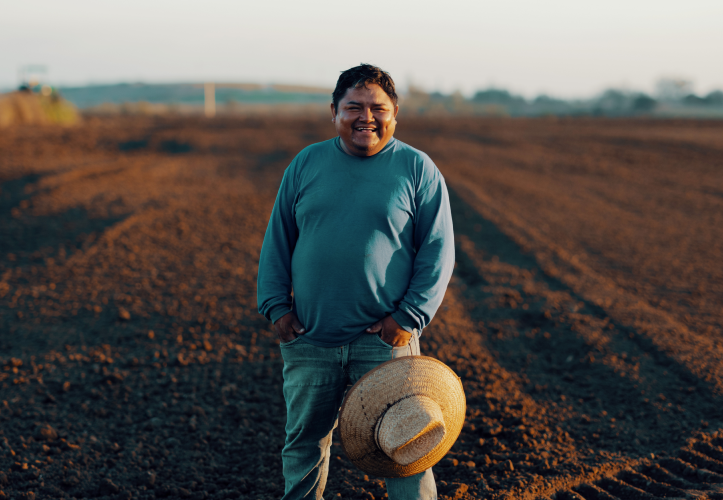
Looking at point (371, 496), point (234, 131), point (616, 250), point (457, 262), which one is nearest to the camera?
point (371, 496)

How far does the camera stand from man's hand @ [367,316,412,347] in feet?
7.86

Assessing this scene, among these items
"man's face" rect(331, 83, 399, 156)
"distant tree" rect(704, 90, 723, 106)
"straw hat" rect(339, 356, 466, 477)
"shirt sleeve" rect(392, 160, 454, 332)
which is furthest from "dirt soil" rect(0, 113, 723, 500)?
"distant tree" rect(704, 90, 723, 106)

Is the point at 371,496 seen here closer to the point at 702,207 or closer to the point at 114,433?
the point at 114,433

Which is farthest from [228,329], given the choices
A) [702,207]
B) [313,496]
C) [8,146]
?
[8,146]

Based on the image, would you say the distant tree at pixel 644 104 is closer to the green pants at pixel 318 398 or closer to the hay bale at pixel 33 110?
the hay bale at pixel 33 110

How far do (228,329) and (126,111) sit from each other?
3763cm

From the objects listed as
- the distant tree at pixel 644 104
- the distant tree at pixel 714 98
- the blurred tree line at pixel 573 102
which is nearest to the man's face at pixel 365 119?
the blurred tree line at pixel 573 102

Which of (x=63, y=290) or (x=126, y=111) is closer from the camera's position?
(x=63, y=290)

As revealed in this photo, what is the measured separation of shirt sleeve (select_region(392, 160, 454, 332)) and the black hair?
16.3 inches

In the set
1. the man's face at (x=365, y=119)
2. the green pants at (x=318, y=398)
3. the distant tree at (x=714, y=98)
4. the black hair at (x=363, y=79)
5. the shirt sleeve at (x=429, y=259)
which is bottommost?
the green pants at (x=318, y=398)

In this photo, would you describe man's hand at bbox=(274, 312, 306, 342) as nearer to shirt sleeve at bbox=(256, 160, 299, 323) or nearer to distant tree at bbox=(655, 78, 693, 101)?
shirt sleeve at bbox=(256, 160, 299, 323)

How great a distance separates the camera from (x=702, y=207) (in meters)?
11.9

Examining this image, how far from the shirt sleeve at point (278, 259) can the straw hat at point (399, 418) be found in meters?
0.54

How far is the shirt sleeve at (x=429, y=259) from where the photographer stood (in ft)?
7.84
